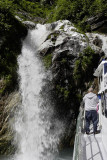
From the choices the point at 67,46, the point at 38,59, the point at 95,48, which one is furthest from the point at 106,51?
the point at 38,59

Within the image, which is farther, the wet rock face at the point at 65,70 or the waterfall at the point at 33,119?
the wet rock face at the point at 65,70

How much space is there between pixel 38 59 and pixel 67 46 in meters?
2.81

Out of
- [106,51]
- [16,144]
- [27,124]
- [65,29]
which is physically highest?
[65,29]

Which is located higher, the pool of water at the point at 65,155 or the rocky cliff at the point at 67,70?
the rocky cliff at the point at 67,70

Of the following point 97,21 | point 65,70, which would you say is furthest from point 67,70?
point 97,21

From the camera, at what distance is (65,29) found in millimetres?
16516

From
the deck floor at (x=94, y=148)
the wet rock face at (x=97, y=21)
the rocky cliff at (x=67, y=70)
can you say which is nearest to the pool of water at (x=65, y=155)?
the rocky cliff at (x=67, y=70)

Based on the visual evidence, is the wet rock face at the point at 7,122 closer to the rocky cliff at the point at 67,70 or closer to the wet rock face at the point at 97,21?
the rocky cliff at the point at 67,70

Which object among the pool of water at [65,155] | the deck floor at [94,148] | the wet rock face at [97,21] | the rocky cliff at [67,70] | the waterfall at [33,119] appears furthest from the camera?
the wet rock face at [97,21]

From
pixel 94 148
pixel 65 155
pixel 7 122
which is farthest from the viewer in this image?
pixel 65 155

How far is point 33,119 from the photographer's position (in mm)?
11977

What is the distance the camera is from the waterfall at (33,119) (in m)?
10.9

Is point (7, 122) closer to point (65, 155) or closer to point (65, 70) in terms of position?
point (65, 155)

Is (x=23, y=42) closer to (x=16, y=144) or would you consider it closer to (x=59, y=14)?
(x=59, y=14)
